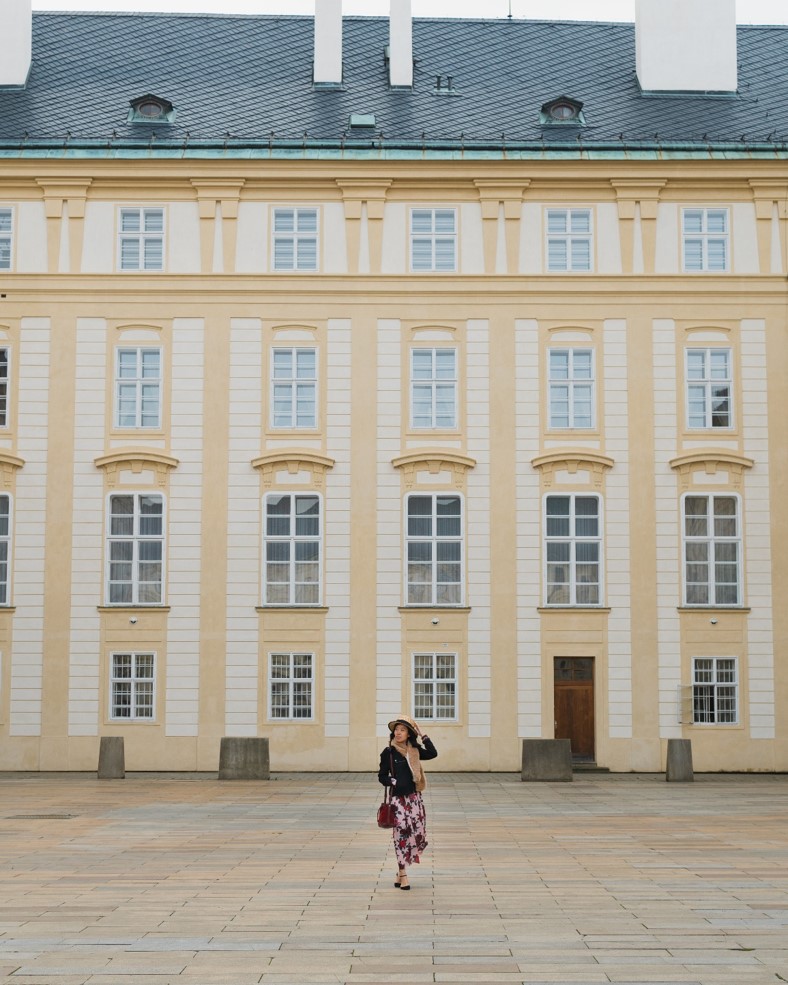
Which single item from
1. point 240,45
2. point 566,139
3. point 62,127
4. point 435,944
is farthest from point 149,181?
point 435,944

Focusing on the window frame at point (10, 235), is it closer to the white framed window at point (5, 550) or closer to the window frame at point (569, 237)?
the white framed window at point (5, 550)

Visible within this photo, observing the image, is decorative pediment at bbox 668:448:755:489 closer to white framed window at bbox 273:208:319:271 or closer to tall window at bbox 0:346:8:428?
white framed window at bbox 273:208:319:271

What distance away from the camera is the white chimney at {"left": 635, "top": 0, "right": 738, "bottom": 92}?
38.6 metres

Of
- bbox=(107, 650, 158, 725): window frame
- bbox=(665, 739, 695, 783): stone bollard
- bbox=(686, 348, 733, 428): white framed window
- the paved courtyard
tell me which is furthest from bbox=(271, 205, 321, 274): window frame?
the paved courtyard

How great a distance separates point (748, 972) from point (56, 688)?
25772 mm

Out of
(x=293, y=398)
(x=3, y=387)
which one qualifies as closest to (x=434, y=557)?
(x=293, y=398)

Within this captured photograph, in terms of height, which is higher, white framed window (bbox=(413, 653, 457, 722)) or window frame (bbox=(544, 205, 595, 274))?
window frame (bbox=(544, 205, 595, 274))

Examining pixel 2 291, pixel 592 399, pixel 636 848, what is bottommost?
pixel 636 848

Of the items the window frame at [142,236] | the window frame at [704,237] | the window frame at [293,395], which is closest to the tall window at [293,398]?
the window frame at [293,395]

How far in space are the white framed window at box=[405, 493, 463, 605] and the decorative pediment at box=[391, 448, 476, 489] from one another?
0.46 m

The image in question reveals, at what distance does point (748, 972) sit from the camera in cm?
968

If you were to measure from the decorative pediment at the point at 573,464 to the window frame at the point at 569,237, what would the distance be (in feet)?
14.4

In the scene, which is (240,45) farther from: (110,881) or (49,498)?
(110,881)

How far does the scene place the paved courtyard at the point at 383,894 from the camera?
10.0m
